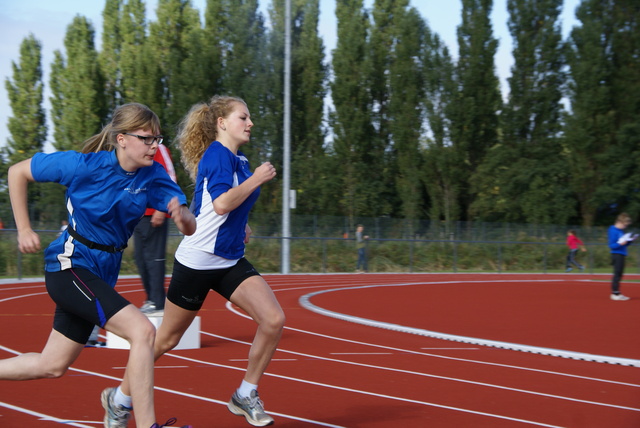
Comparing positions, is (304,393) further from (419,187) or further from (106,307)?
(419,187)

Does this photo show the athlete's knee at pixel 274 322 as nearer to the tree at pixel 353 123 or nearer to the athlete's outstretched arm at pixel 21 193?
the athlete's outstretched arm at pixel 21 193

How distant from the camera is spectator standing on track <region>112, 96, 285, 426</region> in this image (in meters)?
4.50

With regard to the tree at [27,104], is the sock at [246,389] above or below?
below

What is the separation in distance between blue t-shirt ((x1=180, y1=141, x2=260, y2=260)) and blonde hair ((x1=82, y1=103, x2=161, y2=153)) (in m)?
0.55

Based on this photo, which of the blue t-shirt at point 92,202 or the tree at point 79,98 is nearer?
the blue t-shirt at point 92,202

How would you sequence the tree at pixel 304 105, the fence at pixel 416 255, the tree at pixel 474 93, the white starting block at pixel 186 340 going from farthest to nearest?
the tree at pixel 304 105
the tree at pixel 474 93
the fence at pixel 416 255
the white starting block at pixel 186 340

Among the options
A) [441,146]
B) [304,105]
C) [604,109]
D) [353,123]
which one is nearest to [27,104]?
[304,105]

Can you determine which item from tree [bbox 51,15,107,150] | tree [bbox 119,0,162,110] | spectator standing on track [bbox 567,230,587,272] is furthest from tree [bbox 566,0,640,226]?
tree [bbox 51,15,107,150]

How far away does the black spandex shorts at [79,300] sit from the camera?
12.2 ft

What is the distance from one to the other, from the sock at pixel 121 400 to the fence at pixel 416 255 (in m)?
17.6

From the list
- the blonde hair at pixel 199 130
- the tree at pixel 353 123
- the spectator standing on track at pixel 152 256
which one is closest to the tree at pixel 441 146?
the tree at pixel 353 123

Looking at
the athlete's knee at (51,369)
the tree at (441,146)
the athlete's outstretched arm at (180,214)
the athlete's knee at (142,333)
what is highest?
the tree at (441,146)

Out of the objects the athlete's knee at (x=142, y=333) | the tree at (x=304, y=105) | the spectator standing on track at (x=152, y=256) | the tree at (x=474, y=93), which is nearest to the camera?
the athlete's knee at (x=142, y=333)

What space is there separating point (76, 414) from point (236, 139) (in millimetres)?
1952
